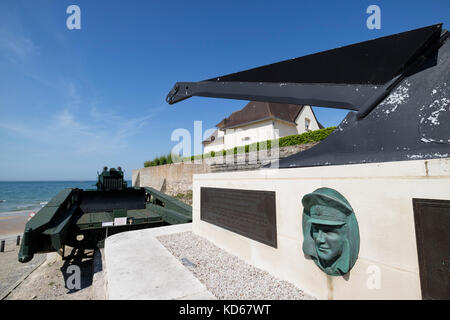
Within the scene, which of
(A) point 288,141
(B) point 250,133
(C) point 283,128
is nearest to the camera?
(A) point 288,141

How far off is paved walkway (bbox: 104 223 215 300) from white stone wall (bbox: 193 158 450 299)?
4.00ft

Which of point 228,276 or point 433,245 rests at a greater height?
point 433,245

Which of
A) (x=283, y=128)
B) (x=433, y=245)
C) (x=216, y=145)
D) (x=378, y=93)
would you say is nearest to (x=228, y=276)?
(x=433, y=245)

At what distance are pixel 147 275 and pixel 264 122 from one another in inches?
702

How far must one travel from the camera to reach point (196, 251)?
13.8 ft

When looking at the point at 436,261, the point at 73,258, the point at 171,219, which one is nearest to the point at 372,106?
the point at 436,261

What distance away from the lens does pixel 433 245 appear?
1669 millimetres

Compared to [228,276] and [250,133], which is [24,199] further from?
[228,276]

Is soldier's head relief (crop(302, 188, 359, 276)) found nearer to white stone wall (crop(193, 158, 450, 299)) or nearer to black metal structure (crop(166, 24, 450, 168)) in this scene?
white stone wall (crop(193, 158, 450, 299))

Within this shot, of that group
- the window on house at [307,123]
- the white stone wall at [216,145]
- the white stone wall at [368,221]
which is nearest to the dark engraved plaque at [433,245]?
the white stone wall at [368,221]

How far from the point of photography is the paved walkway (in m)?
2.48

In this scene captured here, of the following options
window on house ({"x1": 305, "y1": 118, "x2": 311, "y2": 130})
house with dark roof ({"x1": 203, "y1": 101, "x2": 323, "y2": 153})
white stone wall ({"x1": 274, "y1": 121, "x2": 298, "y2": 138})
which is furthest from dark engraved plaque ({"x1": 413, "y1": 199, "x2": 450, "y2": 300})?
window on house ({"x1": 305, "y1": 118, "x2": 311, "y2": 130})

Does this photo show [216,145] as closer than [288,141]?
No

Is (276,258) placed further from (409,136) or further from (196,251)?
(409,136)
